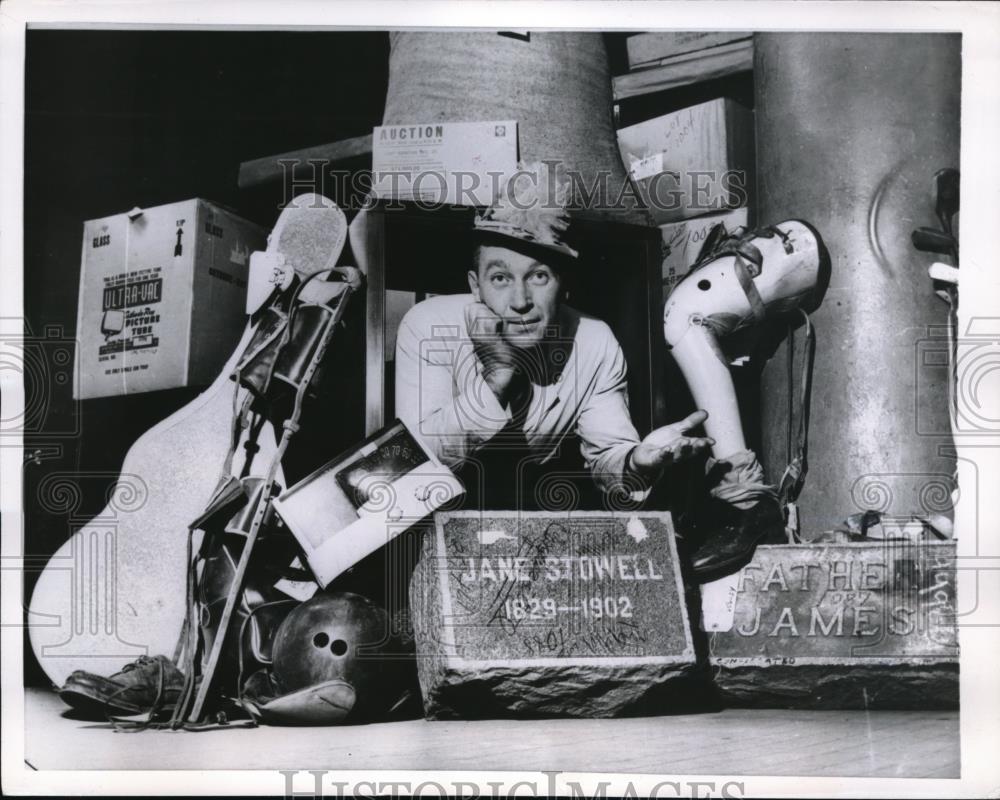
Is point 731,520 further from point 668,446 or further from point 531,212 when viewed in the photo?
point 531,212

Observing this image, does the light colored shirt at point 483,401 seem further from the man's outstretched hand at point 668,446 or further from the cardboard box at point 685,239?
the cardboard box at point 685,239

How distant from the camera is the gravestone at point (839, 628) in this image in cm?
502

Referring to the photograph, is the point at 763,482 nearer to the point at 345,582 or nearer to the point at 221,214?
the point at 345,582

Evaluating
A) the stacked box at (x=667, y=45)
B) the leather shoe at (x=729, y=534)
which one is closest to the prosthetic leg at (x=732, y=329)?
the leather shoe at (x=729, y=534)

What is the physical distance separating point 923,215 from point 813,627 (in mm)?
1720

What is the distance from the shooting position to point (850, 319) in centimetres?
524

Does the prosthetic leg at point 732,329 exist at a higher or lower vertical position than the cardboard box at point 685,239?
lower

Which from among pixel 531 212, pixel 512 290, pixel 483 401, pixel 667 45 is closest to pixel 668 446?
pixel 483 401

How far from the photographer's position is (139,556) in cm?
520

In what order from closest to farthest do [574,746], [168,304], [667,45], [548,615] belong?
1. [574,746]
2. [548,615]
3. [168,304]
4. [667,45]

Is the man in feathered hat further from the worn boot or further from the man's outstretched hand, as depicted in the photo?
the worn boot

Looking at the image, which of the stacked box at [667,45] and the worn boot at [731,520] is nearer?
the worn boot at [731,520]

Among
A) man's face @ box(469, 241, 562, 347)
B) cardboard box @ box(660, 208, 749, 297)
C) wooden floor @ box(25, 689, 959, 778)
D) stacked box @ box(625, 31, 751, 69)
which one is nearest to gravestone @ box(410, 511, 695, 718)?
wooden floor @ box(25, 689, 959, 778)

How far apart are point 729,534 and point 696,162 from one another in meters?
1.55
